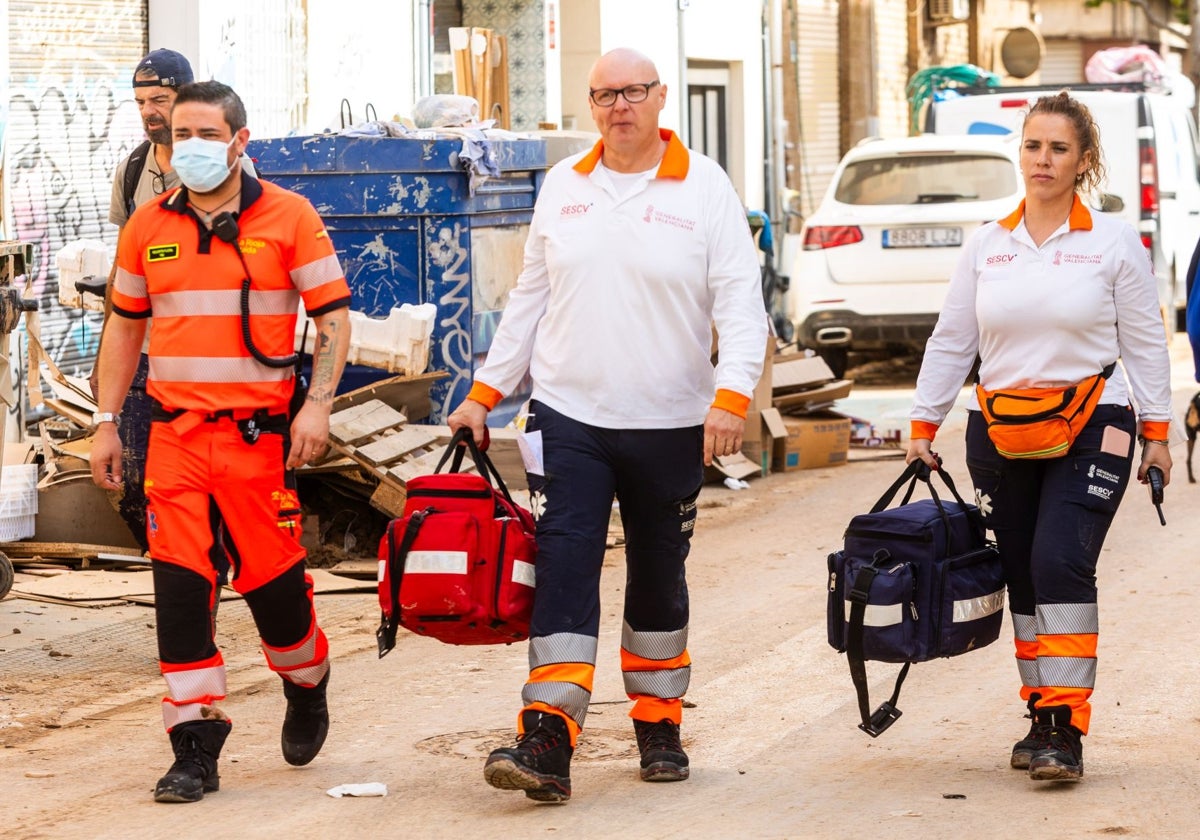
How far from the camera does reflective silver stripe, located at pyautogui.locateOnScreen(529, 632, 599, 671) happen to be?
532 cm

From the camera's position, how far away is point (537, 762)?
205 inches

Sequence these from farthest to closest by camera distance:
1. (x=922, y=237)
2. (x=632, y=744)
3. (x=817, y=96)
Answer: (x=817, y=96) < (x=922, y=237) < (x=632, y=744)

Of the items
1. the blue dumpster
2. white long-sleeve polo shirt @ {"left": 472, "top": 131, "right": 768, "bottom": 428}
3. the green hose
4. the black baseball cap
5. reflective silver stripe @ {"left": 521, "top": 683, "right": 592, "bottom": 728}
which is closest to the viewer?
reflective silver stripe @ {"left": 521, "top": 683, "right": 592, "bottom": 728}

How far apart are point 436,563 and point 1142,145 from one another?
1302 cm

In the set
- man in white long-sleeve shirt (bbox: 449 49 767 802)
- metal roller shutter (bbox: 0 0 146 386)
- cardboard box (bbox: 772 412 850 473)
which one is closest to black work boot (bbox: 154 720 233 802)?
man in white long-sleeve shirt (bbox: 449 49 767 802)

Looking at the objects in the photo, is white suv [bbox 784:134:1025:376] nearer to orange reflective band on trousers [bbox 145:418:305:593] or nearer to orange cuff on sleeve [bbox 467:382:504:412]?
orange cuff on sleeve [bbox 467:382:504:412]

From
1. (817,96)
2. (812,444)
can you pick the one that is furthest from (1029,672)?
(817,96)

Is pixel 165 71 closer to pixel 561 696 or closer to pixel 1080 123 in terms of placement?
pixel 561 696

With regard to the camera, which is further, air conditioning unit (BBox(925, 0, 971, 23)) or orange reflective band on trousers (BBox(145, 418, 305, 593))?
air conditioning unit (BBox(925, 0, 971, 23))

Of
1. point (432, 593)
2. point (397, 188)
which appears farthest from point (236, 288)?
point (397, 188)

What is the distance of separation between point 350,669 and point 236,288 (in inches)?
86.6

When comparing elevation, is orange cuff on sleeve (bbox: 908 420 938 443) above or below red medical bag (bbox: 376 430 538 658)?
above

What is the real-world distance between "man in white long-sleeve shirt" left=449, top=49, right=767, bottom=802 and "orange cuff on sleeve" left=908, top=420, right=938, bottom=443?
2.17ft

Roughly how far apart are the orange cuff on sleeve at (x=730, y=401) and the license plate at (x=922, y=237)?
1073 cm
